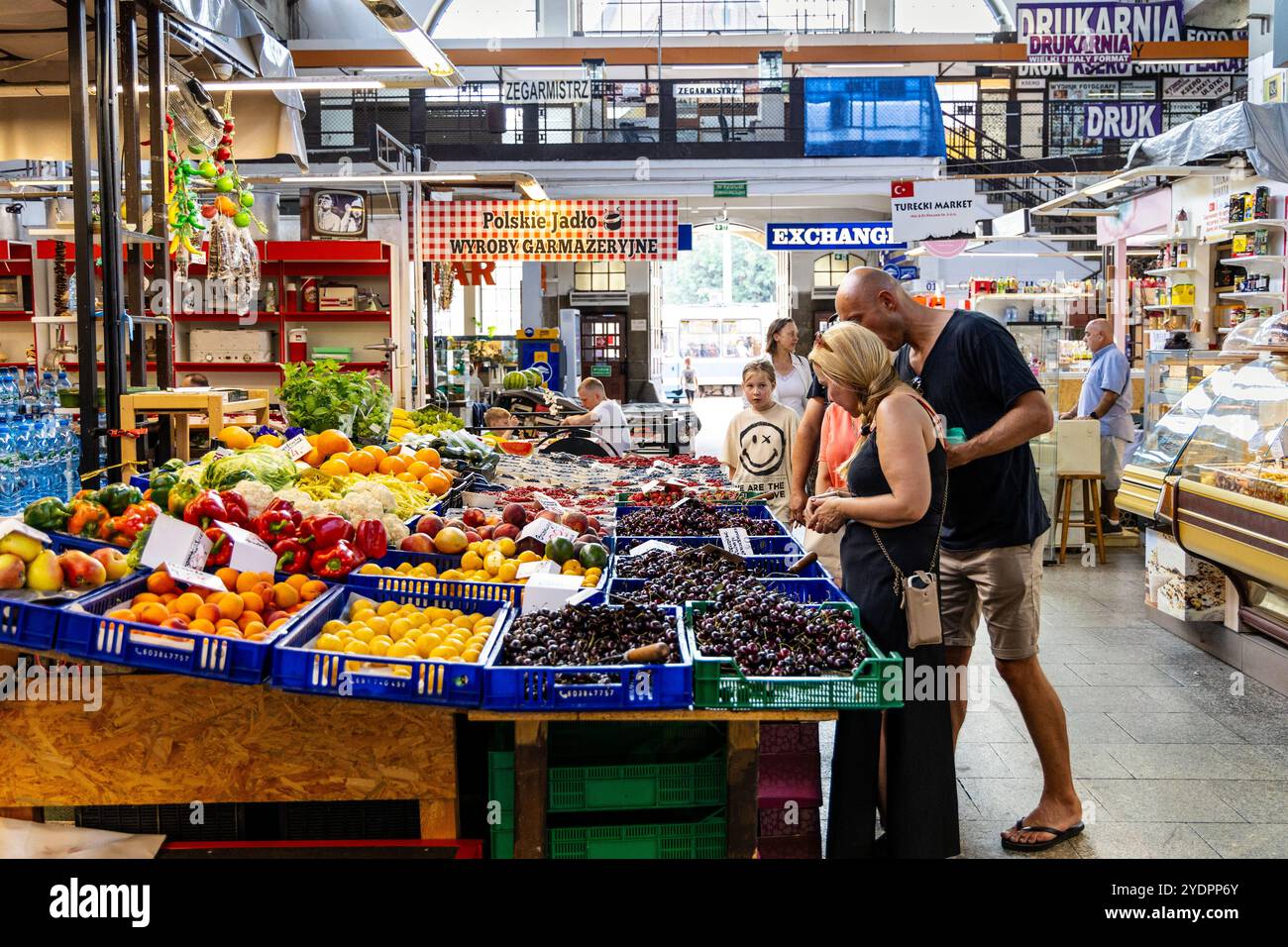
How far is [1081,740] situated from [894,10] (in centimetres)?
2304

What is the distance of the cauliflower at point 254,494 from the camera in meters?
3.81

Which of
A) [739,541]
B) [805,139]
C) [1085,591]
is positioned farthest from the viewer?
[805,139]

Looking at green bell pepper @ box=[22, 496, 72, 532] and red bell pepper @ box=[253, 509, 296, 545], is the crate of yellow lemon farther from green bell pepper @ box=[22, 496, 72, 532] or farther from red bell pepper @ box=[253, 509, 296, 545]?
green bell pepper @ box=[22, 496, 72, 532]

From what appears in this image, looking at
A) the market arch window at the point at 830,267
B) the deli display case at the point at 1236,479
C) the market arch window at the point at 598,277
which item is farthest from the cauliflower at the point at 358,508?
the market arch window at the point at 830,267

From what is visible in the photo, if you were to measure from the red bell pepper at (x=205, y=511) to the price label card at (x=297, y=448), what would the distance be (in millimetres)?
1189

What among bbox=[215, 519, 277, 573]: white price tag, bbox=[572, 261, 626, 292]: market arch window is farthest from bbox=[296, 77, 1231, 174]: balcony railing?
bbox=[215, 519, 277, 573]: white price tag

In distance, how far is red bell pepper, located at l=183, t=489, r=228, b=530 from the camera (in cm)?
358

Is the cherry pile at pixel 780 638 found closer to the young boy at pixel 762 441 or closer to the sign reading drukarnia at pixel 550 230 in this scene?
the young boy at pixel 762 441

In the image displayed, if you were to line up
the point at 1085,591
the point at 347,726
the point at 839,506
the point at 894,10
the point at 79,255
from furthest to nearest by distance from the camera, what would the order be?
the point at 894,10
the point at 1085,591
the point at 79,255
the point at 839,506
the point at 347,726

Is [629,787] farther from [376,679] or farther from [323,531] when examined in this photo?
[323,531]
